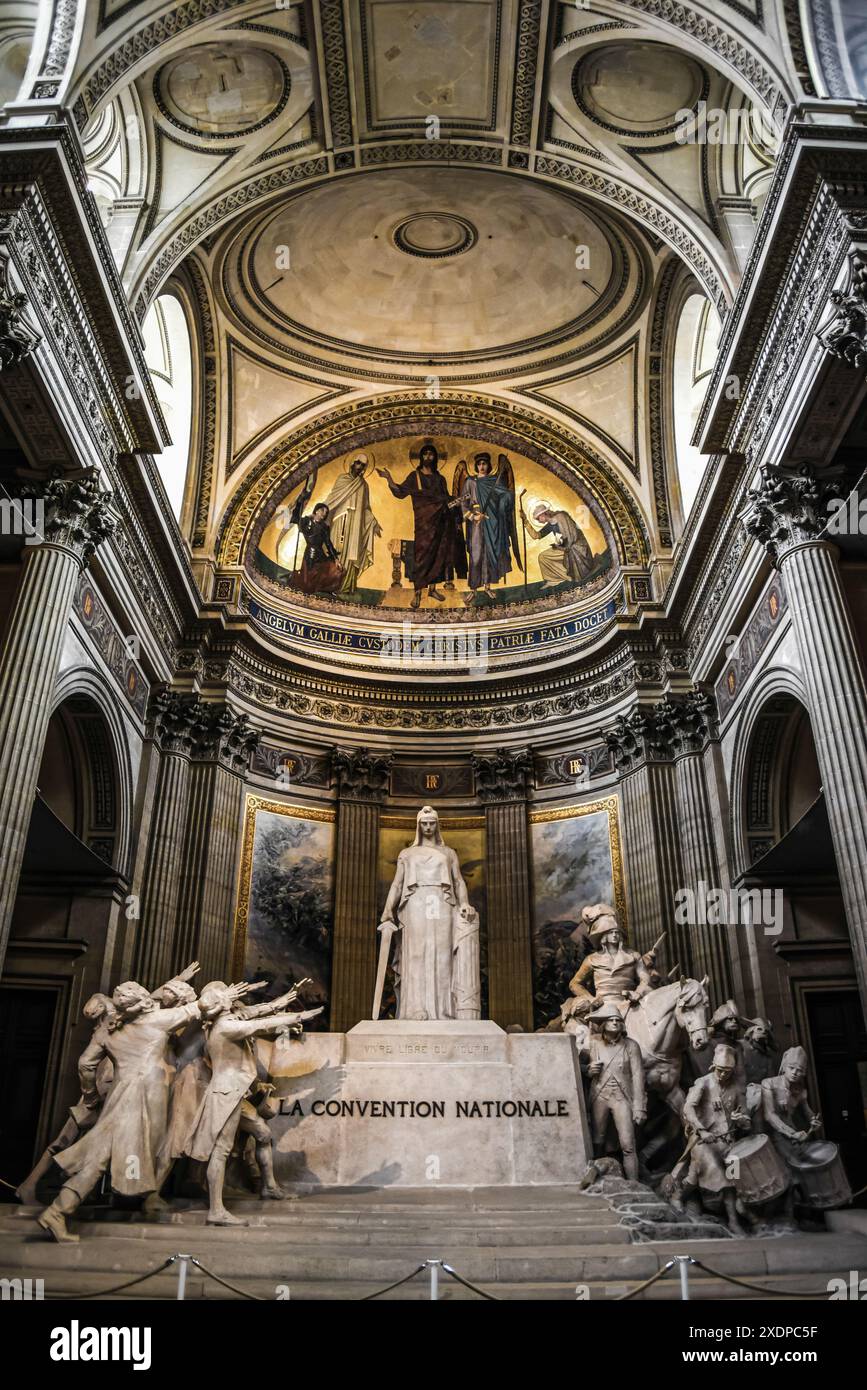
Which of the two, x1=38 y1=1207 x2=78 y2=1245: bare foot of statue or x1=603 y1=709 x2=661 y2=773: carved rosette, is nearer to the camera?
x1=38 y1=1207 x2=78 y2=1245: bare foot of statue

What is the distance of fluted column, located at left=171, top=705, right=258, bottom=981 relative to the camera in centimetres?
1498

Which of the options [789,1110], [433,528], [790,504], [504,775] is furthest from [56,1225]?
[433,528]

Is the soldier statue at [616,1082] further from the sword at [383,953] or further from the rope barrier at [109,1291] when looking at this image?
the rope barrier at [109,1291]

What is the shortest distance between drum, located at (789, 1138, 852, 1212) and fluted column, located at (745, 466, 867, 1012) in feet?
4.24

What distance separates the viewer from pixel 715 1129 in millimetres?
7781

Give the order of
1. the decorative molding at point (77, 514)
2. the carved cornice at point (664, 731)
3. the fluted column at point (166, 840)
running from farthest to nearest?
the carved cornice at point (664, 731), the fluted column at point (166, 840), the decorative molding at point (77, 514)

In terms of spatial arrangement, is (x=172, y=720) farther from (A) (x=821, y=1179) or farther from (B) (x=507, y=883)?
(A) (x=821, y=1179)

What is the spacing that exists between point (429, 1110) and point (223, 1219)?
2045mm

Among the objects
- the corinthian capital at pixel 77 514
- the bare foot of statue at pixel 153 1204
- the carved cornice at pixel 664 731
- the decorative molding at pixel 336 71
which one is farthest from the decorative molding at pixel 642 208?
the bare foot of statue at pixel 153 1204

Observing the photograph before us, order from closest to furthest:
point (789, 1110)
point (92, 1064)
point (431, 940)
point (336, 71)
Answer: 1. point (789, 1110)
2. point (92, 1064)
3. point (431, 940)
4. point (336, 71)

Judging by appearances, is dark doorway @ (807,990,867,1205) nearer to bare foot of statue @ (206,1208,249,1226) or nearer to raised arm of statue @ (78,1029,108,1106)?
bare foot of statue @ (206,1208,249,1226)

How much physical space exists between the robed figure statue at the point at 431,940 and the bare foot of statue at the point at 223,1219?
8.85 ft

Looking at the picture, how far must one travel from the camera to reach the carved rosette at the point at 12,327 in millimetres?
9070

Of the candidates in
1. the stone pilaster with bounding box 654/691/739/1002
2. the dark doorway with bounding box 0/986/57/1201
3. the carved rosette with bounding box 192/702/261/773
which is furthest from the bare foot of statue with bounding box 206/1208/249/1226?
the carved rosette with bounding box 192/702/261/773
